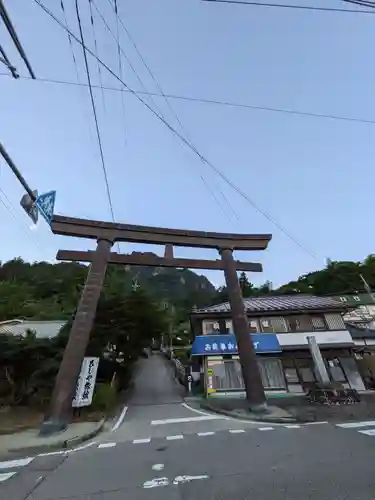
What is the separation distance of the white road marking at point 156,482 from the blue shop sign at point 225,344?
13.0 metres

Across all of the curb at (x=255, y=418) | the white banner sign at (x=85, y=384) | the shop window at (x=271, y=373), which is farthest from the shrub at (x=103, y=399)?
the shop window at (x=271, y=373)

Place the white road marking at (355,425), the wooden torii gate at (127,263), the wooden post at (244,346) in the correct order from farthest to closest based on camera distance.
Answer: the wooden post at (244,346), the wooden torii gate at (127,263), the white road marking at (355,425)

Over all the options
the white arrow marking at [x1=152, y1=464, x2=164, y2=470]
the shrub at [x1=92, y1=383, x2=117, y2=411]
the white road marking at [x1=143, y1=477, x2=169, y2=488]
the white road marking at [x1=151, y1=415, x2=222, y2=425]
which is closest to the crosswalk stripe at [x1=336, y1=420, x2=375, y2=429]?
the white road marking at [x1=151, y1=415, x2=222, y2=425]

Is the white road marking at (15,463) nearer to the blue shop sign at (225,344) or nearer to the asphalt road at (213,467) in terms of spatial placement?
the asphalt road at (213,467)

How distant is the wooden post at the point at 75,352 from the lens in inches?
351

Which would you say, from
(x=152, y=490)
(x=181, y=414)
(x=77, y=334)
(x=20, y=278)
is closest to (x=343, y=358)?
(x=181, y=414)

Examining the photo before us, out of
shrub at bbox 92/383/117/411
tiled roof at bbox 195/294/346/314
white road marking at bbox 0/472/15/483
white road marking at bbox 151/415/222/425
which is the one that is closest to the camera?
white road marking at bbox 0/472/15/483

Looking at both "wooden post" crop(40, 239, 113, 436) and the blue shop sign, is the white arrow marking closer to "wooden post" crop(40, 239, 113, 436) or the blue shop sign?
"wooden post" crop(40, 239, 113, 436)

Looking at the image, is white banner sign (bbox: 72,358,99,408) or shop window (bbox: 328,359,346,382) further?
shop window (bbox: 328,359,346,382)

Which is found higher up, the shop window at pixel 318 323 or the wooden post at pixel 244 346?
the shop window at pixel 318 323

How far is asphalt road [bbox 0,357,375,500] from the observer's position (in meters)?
3.71

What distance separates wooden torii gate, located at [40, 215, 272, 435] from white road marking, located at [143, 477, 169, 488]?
5847mm

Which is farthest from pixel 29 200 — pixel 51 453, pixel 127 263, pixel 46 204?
pixel 127 263

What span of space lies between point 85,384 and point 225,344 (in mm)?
8823
